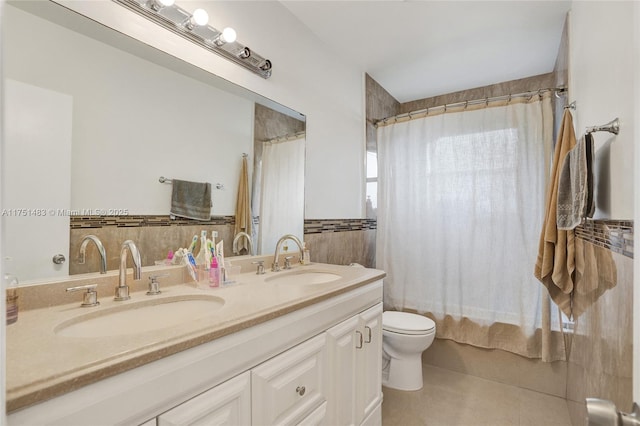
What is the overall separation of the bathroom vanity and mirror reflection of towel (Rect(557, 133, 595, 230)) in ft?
3.05

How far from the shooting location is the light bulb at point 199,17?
1414 mm

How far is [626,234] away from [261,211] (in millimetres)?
1544

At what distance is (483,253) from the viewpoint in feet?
7.86

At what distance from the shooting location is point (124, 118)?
125 centimetres

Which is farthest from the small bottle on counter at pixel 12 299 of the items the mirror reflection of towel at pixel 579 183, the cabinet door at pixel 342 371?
the mirror reflection of towel at pixel 579 183

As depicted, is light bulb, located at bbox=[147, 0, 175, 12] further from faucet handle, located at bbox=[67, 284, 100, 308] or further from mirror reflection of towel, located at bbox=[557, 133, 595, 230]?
mirror reflection of towel, located at bbox=[557, 133, 595, 230]

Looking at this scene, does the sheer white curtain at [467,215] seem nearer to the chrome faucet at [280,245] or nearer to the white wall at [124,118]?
the chrome faucet at [280,245]

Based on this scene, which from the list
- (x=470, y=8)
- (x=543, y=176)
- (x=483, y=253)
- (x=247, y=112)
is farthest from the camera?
(x=483, y=253)

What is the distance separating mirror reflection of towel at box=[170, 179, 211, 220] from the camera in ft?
4.67

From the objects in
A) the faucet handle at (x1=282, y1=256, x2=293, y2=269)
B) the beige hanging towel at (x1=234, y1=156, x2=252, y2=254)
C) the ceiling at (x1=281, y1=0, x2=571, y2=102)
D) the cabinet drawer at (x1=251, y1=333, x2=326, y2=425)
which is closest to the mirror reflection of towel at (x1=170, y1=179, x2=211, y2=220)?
the beige hanging towel at (x1=234, y1=156, x2=252, y2=254)

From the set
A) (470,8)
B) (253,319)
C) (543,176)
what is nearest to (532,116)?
(543,176)

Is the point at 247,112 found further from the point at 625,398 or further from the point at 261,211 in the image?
the point at 625,398

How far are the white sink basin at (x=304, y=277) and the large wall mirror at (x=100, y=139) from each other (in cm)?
28

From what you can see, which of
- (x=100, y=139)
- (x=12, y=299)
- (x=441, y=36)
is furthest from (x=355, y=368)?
(x=441, y=36)
